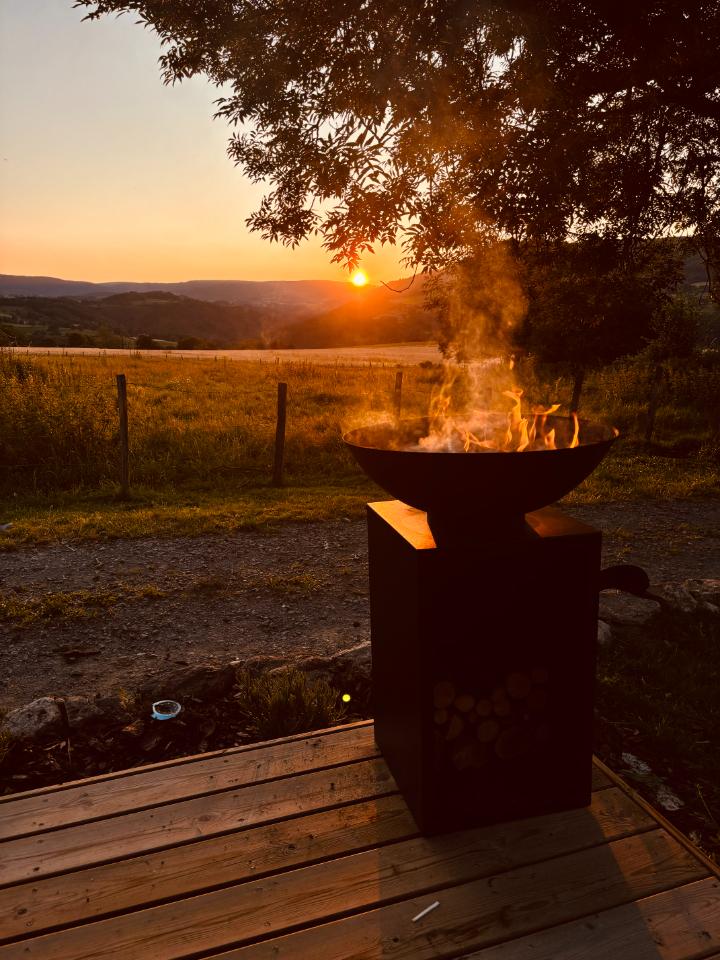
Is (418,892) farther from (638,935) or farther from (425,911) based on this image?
(638,935)

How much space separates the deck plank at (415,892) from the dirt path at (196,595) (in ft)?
6.91

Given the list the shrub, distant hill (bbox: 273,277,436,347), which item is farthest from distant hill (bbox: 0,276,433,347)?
the shrub

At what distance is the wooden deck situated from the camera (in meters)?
1.76

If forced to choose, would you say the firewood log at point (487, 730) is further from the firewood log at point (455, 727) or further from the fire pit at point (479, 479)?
the fire pit at point (479, 479)

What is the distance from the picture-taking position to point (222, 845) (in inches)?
82.6

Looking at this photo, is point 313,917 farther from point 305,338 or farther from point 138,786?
point 305,338

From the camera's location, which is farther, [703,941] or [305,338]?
[305,338]

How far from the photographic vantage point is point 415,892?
1.92 meters

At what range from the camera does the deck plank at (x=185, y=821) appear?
204 centimetres

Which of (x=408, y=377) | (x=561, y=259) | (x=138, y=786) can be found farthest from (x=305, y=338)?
(x=138, y=786)

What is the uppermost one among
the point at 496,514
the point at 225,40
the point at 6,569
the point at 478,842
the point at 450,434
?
the point at 225,40

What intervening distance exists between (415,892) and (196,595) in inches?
148

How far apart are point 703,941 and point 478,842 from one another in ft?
2.28

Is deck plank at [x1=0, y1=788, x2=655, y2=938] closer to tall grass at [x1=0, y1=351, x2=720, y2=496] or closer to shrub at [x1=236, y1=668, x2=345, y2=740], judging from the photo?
shrub at [x1=236, y1=668, x2=345, y2=740]
